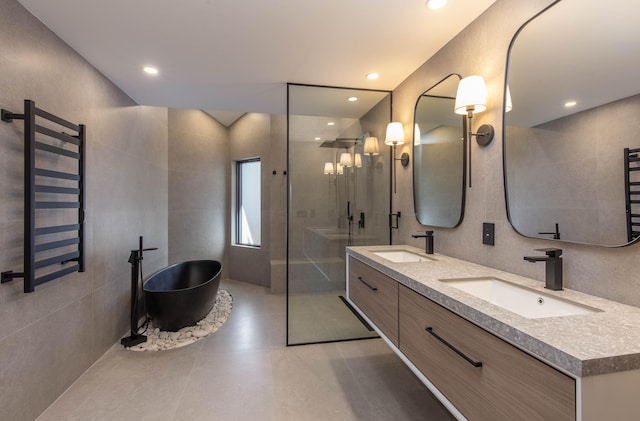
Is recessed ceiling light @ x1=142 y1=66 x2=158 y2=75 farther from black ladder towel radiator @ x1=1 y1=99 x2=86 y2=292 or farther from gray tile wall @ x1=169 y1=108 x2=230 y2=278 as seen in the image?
gray tile wall @ x1=169 y1=108 x2=230 y2=278

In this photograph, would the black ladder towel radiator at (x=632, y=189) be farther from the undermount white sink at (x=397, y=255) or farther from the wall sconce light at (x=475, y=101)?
the undermount white sink at (x=397, y=255)

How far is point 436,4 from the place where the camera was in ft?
5.45

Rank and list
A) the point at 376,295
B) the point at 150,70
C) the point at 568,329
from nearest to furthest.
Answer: the point at 568,329
the point at 376,295
the point at 150,70

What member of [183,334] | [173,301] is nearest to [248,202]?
[173,301]

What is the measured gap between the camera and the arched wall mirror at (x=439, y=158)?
78.2 inches

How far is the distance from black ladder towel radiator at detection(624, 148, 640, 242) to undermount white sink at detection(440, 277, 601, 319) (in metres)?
0.32

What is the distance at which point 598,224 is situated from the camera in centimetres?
114

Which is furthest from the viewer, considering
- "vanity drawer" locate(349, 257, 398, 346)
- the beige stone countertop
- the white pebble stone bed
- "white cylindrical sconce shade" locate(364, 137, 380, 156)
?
"white cylindrical sconce shade" locate(364, 137, 380, 156)

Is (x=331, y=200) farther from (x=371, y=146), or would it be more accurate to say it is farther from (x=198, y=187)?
(x=198, y=187)

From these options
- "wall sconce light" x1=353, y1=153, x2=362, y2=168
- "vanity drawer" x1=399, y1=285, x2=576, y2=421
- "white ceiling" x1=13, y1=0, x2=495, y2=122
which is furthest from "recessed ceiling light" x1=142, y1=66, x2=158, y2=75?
"vanity drawer" x1=399, y1=285, x2=576, y2=421

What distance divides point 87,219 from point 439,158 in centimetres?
286

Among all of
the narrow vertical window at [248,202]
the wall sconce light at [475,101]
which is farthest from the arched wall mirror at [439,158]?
the narrow vertical window at [248,202]

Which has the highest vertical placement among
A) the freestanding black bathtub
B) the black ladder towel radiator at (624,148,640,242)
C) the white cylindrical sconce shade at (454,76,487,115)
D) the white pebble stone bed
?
the white cylindrical sconce shade at (454,76,487,115)

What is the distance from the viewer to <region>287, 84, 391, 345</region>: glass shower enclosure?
2.93 m
